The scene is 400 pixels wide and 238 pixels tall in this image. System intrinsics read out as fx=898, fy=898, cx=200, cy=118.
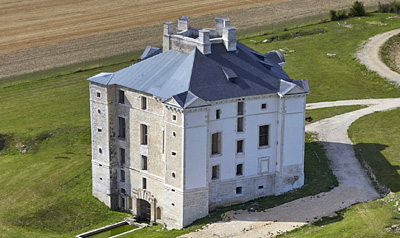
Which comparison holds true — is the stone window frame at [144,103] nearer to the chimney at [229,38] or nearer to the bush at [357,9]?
the chimney at [229,38]

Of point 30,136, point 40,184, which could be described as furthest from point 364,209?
point 30,136

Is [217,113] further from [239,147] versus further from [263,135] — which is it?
[263,135]

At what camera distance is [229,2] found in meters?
148

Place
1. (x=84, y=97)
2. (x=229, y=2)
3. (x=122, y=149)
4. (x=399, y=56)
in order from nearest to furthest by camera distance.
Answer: (x=122, y=149) < (x=84, y=97) < (x=399, y=56) < (x=229, y=2)

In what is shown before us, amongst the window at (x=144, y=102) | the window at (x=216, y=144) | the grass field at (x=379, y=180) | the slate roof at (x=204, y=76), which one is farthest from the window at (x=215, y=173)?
the grass field at (x=379, y=180)

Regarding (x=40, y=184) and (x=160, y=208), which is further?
(x=40, y=184)

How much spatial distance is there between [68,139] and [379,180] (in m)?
35.0

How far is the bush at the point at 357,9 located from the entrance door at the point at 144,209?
7544 cm

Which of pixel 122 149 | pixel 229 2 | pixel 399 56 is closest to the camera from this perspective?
pixel 122 149

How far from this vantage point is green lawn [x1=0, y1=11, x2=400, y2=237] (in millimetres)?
80625

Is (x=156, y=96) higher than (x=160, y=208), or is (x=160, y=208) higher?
(x=156, y=96)

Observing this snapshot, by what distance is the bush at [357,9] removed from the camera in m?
147

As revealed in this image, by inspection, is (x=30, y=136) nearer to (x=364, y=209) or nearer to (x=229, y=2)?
(x=364, y=209)

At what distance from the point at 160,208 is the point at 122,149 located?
23.4ft
